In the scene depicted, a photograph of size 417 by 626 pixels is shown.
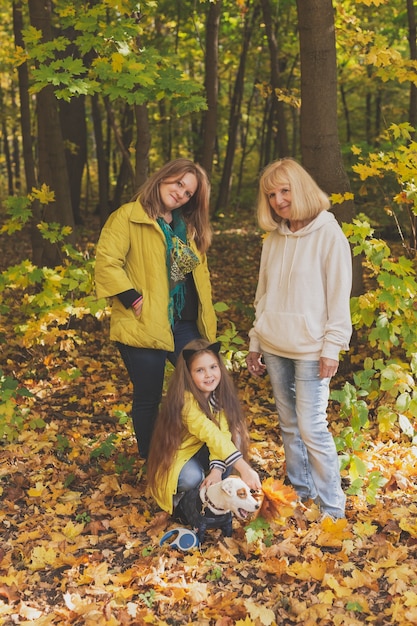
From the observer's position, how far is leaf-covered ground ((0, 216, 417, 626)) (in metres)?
2.98

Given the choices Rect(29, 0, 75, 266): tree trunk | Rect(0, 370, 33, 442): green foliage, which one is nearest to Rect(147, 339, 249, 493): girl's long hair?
Rect(0, 370, 33, 442): green foliage

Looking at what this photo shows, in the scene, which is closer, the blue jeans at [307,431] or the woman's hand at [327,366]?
the woman's hand at [327,366]

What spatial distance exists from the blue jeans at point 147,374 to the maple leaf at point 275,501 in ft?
3.08

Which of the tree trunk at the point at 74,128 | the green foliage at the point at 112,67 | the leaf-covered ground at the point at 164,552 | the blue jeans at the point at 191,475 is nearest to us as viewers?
the leaf-covered ground at the point at 164,552

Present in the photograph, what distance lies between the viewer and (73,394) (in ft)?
19.8

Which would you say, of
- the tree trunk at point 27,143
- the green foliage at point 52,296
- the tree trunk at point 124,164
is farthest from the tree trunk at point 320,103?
the tree trunk at point 124,164

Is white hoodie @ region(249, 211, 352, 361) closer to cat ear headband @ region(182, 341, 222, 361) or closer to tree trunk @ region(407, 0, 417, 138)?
cat ear headband @ region(182, 341, 222, 361)

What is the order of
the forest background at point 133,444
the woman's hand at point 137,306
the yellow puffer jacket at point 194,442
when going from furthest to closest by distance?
the woman's hand at point 137,306 < the yellow puffer jacket at point 194,442 < the forest background at point 133,444

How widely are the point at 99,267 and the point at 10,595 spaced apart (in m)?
1.82

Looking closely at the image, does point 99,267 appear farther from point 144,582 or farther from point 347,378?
point 347,378

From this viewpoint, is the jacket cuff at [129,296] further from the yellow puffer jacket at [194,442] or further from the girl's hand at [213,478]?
the girl's hand at [213,478]

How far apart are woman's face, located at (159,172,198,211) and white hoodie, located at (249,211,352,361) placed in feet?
1.92

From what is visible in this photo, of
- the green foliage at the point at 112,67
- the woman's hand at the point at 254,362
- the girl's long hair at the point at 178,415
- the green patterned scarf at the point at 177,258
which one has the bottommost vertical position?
the girl's long hair at the point at 178,415

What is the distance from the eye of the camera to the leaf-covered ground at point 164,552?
2.98m
